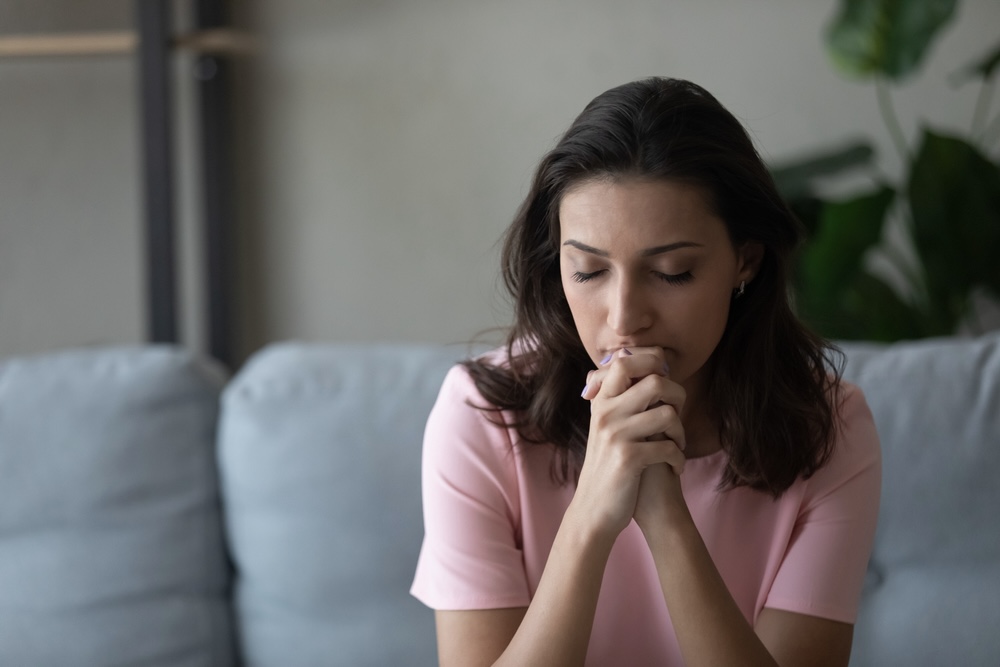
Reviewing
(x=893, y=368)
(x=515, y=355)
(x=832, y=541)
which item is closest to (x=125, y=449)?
(x=515, y=355)

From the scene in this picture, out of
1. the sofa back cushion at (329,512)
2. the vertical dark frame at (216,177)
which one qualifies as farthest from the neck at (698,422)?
the vertical dark frame at (216,177)

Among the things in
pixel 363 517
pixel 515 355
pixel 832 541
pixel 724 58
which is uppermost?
pixel 724 58

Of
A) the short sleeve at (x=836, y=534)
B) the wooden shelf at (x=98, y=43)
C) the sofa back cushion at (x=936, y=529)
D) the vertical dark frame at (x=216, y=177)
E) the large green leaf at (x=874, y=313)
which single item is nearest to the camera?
the short sleeve at (x=836, y=534)

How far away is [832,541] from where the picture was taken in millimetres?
1062

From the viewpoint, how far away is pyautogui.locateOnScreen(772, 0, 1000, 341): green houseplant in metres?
1.78

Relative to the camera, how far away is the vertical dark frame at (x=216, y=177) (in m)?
2.31

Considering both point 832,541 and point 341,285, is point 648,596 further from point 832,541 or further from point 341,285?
point 341,285

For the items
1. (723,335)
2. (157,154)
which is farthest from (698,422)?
(157,154)

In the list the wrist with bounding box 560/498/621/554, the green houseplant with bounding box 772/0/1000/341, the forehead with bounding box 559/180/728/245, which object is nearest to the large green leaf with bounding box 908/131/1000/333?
the green houseplant with bounding box 772/0/1000/341

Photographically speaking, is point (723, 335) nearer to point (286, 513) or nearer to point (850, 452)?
point (850, 452)

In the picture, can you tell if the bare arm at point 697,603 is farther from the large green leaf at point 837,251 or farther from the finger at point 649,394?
the large green leaf at point 837,251

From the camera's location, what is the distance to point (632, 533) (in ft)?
3.62

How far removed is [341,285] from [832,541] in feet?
5.24

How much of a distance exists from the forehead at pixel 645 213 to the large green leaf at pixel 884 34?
113cm
